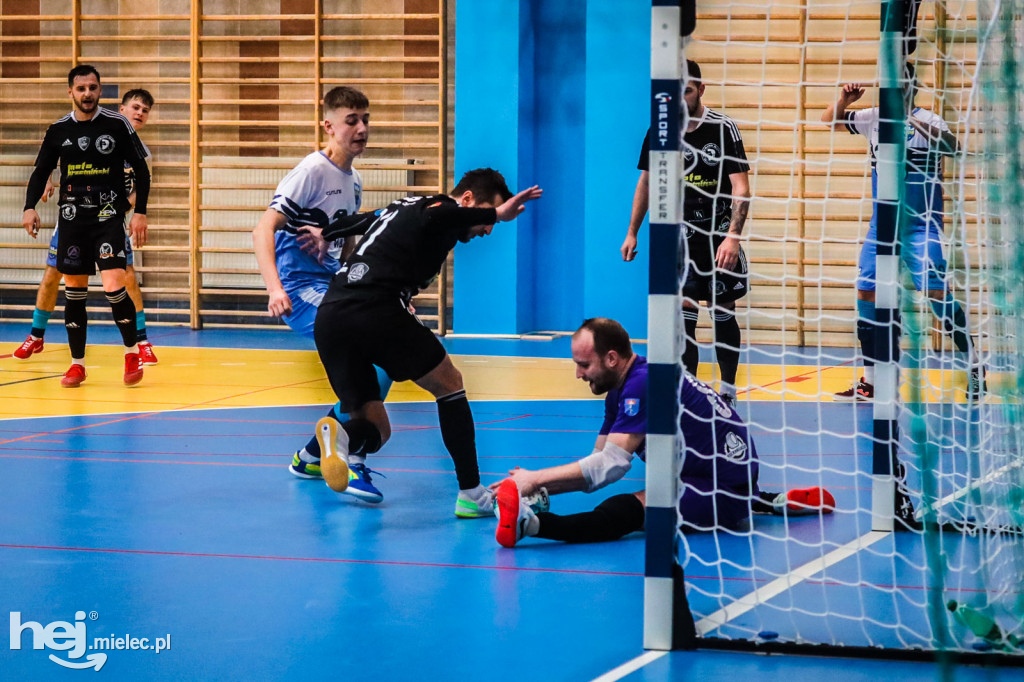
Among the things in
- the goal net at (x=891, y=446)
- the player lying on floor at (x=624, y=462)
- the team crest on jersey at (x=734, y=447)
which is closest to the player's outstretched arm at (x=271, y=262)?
the player lying on floor at (x=624, y=462)

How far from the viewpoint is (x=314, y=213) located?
4.76 meters

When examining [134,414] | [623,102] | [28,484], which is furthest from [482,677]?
[623,102]

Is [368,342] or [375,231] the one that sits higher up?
[375,231]

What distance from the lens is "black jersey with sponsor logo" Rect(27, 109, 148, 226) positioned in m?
7.57

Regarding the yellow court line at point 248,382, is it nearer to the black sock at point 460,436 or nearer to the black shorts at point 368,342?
the black sock at point 460,436

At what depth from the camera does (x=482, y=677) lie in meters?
2.47

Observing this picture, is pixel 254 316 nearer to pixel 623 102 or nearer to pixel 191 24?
pixel 191 24

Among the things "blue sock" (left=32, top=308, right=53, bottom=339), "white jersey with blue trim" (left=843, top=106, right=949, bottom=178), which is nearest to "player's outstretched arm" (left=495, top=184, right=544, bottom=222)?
"white jersey with blue trim" (left=843, top=106, right=949, bottom=178)

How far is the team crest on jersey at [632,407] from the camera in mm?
3615

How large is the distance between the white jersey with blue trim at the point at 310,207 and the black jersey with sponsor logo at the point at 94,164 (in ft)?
10.0

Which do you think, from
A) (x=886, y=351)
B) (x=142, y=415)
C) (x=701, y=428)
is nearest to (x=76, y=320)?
(x=142, y=415)

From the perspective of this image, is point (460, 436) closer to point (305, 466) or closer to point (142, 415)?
point (305, 466)

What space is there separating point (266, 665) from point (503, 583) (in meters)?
0.82

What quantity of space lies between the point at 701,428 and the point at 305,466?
1.73 metres
